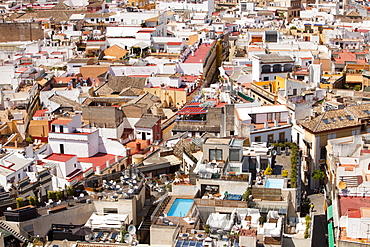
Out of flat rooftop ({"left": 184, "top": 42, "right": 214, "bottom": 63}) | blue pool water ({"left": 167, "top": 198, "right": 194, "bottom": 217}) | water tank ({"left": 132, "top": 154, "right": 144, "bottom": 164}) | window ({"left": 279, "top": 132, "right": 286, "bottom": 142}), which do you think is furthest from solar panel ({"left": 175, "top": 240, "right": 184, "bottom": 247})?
flat rooftop ({"left": 184, "top": 42, "right": 214, "bottom": 63})

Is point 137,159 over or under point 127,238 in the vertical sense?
under

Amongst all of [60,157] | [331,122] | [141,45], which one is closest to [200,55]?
[141,45]

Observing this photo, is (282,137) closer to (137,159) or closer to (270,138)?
(270,138)

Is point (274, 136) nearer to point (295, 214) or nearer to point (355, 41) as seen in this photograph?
point (295, 214)

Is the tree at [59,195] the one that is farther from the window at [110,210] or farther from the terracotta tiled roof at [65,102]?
the terracotta tiled roof at [65,102]

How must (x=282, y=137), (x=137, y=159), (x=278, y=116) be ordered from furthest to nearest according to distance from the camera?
(x=278, y=116) < (x=282, y=137) < (x=137, y=159)

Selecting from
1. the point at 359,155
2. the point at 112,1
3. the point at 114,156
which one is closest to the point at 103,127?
the point at 114,156

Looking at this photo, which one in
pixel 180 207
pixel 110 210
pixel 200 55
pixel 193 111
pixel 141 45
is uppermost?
pixel 141 45

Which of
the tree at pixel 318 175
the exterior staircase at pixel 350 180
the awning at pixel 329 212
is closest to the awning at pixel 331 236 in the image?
the awning at pixel 329 212
